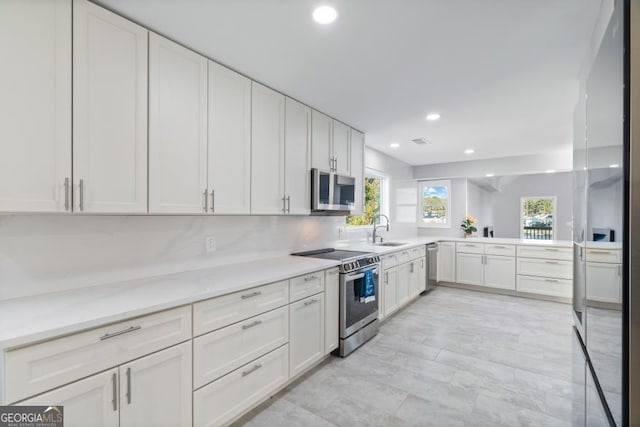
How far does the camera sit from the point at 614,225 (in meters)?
1.03

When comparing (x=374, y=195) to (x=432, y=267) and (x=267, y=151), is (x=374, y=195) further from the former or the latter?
(x=267, y=151)

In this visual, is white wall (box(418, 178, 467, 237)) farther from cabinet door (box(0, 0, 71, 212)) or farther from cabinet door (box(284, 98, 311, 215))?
cabinet door (box(0, 0, 71, 212))

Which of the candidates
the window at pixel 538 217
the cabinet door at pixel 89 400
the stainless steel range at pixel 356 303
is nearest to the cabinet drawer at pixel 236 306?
the cabinet door at pixel 89 400

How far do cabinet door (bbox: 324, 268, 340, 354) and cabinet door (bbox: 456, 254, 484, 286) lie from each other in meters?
3.59

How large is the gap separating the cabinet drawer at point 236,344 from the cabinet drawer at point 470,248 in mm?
4336

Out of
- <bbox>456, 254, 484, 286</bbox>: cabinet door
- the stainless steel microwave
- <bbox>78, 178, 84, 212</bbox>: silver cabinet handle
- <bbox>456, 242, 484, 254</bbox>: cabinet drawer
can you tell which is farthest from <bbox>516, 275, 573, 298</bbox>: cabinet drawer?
<bbox>78, 178, 84, 212</bbox>: silver cabinet handle

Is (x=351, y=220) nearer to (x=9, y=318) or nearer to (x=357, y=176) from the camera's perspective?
(x=357, y=176)

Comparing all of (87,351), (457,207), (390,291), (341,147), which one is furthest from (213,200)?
(457,207)

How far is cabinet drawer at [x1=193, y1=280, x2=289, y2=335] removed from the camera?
66.9 inches

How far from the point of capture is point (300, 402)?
2.17 metres

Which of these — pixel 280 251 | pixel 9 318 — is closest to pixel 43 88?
pixel 9 318

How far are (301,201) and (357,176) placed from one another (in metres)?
1.17

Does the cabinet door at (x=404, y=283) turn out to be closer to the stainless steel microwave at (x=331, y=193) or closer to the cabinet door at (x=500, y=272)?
the stainless steel microwave at (x=331, y=193)

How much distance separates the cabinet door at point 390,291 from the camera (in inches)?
147
